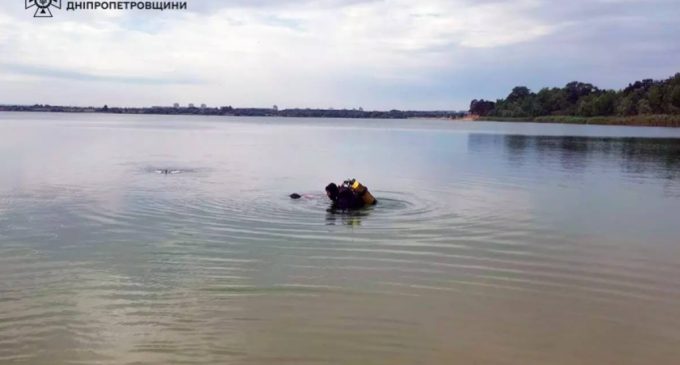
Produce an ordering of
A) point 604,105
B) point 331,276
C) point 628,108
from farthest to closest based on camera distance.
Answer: point 604,105
point 628,108
point 331,276

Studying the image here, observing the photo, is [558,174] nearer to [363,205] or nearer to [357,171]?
[357,171]

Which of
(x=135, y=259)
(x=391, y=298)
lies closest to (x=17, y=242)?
(x=135, y=259)

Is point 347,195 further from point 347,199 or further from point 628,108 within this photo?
point 628,108

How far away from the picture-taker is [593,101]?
142625 mm

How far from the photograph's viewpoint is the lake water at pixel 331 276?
8.21 meters

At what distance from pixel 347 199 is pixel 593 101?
138903 mm

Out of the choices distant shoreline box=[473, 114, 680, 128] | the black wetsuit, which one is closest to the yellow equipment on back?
the black wetsuit

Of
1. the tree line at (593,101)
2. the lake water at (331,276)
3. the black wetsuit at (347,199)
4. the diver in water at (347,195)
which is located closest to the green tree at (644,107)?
the tree line at (593,101)

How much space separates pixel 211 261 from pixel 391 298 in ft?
12.9

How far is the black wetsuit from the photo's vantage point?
59.1ft

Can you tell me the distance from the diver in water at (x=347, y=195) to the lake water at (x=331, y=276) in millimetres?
541

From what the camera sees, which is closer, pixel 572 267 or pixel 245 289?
pixel 245 289

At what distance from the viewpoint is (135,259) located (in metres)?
12.2

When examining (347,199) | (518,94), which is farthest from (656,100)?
(347,199)
